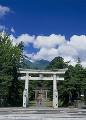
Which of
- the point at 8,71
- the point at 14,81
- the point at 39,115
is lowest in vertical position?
the point at 39,115

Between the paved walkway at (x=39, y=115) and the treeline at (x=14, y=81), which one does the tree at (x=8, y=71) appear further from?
the paved walkway at (x=39, y=115)

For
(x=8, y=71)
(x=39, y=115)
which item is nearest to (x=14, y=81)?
(x=8, y=71)

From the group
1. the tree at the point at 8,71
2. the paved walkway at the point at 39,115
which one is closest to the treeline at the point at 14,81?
the tree at the point at 8,71

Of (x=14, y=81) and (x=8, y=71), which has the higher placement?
(x=8, y=71)

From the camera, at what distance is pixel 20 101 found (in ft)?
70.5

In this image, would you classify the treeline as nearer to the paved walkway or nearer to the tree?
the tree

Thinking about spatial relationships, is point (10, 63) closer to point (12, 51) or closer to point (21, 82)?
point (12, 51)

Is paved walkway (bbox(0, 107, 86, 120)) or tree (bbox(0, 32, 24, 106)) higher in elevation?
tree (bbox(0, 32, 24, 106))

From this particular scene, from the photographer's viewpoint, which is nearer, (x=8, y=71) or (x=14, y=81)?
(x=8, y=71)

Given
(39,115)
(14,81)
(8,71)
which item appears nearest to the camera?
(39,115)

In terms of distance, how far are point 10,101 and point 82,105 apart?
10.6m

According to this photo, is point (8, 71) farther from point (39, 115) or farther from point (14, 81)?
point (39, 115)

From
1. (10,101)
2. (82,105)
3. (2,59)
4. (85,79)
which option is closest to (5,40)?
(2,59)

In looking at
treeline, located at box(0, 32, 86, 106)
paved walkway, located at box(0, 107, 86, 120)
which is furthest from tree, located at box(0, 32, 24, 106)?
paved walkway, located at box(0, 107, 86, 120)
